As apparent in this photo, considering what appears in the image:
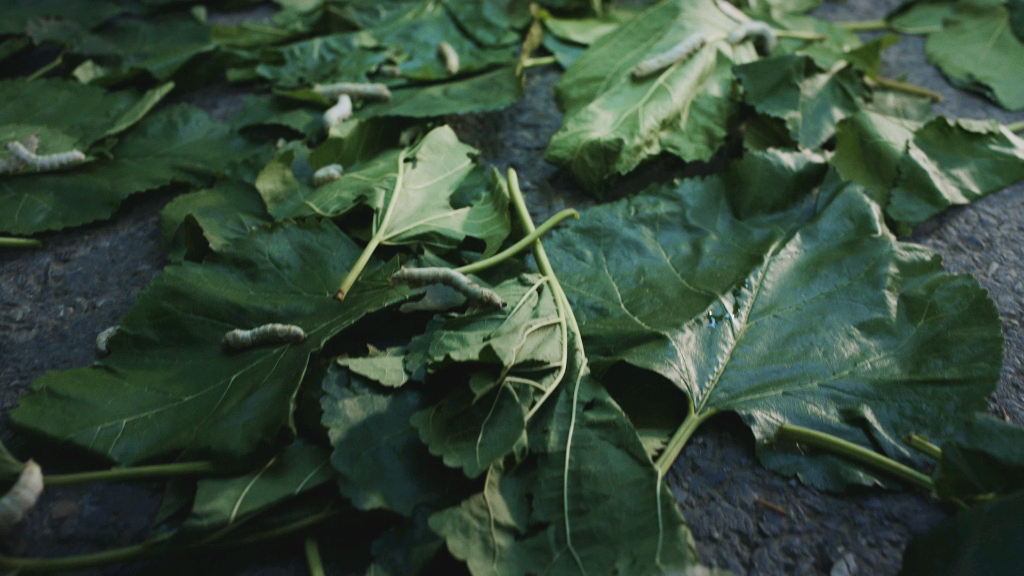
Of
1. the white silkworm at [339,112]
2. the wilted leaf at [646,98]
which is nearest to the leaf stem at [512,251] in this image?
the wilted leaf at [646,98]

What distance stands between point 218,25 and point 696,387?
1946mm

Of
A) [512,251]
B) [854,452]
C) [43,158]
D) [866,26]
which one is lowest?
[866,26]

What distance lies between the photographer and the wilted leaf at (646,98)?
148 centimetres

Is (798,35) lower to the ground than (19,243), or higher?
lower

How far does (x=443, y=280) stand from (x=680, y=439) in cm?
47

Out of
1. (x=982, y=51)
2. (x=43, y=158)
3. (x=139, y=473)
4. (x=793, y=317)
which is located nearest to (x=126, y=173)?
(x=43, y=158)

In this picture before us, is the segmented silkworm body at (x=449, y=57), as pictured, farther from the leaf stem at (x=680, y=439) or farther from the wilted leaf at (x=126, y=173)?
the leaf stem at (x=680, y=439)

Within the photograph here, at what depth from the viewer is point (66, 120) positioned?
1697mm

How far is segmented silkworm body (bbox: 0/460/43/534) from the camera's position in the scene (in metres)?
0.89

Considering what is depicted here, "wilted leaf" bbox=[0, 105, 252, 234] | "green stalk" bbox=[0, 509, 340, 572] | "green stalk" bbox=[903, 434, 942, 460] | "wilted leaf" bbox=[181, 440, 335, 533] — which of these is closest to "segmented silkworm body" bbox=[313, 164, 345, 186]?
"wilted leaf" bbox=[0, 105, 252, 234]

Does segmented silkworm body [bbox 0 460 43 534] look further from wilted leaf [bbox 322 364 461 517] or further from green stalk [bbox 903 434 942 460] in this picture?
green stalk [bbox 903 434 942 460]

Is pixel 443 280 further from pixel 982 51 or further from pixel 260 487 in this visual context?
pixel 982 51

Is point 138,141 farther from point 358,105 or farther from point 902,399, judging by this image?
point 902,399

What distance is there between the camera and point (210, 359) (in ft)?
3.53
